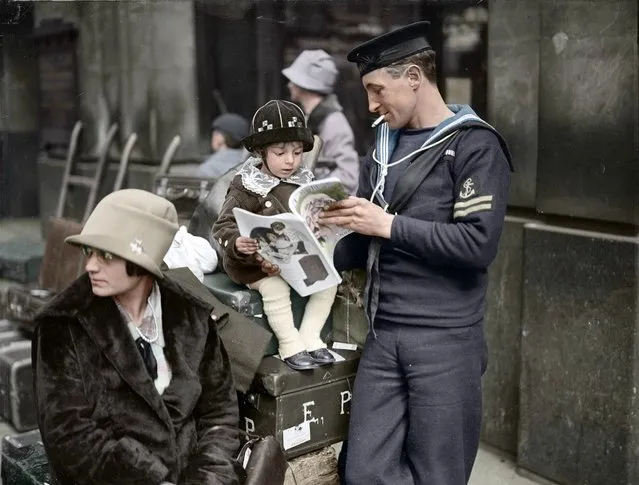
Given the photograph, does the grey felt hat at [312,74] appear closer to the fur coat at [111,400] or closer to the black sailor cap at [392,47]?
the black sailor cap at [392,47]

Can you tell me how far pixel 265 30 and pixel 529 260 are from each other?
4.97 meters

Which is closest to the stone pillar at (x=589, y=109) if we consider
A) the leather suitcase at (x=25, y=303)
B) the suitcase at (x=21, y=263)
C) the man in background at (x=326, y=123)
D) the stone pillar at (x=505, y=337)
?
the stone pillar at (x=505, y=337)

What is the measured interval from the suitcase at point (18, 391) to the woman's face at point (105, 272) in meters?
2.62

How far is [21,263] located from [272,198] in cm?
504

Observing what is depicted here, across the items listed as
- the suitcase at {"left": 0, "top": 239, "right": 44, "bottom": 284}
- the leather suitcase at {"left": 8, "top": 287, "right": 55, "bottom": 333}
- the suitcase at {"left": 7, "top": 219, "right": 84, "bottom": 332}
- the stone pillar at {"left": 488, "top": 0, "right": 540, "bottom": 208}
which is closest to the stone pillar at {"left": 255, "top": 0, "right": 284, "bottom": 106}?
the suitcase at {"left": 0, "top": 239, "right": 44, "bottom": 284}

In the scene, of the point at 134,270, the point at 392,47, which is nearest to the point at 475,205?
the point at 392,47

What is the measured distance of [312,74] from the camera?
576cm

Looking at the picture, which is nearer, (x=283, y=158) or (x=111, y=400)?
(x=111, y=400)

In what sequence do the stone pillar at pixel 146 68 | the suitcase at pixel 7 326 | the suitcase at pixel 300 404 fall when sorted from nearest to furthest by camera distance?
the suitcase at pixel 300 404 → the suitcase at pixel 7 326 → the stone pillar at pixel 146 68

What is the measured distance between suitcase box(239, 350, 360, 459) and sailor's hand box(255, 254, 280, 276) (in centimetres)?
37

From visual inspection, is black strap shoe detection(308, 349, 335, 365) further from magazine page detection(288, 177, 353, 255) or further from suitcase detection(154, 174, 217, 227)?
suitcase detection(154, 174, 217, 227)

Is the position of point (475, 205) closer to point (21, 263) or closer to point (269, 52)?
point (21, 263)

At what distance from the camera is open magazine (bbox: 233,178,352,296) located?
288 cm

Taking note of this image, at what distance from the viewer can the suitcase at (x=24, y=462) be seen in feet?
11.1
